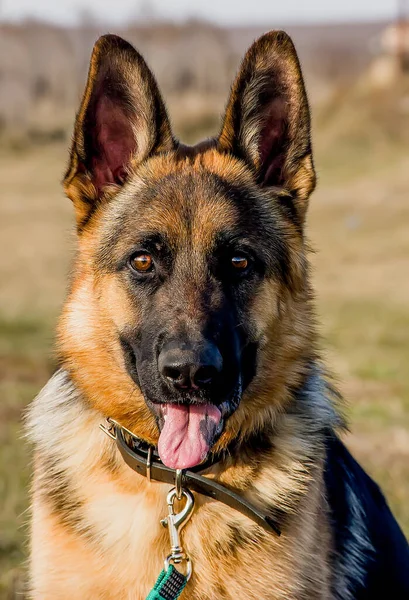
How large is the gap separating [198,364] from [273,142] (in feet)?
4.19

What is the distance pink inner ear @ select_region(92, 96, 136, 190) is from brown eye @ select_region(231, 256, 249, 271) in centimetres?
68

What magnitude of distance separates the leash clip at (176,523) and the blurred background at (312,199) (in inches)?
38.4

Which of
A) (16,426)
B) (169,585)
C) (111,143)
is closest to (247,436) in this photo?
(169,585)

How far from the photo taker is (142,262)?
12.1 feet

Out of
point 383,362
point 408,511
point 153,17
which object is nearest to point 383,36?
point 153,17

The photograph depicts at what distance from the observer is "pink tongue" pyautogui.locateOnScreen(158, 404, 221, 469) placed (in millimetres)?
3367

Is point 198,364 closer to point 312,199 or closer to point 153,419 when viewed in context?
point 153,419

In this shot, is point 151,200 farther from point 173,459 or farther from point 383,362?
point 383,362

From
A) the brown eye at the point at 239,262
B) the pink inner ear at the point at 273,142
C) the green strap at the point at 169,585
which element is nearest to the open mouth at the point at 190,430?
the green strap at the point at 169,585

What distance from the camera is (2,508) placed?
5855 mm

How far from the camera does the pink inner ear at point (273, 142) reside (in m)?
3.89

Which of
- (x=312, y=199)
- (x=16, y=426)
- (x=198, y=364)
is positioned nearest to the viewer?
(x=198, y=364)

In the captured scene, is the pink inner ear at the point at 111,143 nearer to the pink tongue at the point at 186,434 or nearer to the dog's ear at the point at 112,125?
the dog's ear at the point at 112,125

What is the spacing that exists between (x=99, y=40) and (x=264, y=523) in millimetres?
2069
